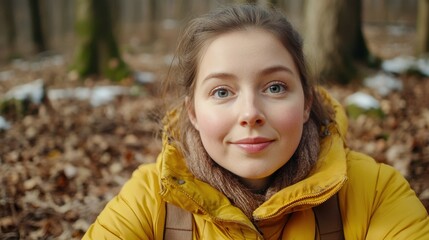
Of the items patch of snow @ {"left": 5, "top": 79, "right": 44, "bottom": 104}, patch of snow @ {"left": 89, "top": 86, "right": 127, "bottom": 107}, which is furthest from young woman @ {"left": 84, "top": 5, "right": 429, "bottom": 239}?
patch of snow @ {"left": 89, "top": 86, "right": 127, "bottom": 107}

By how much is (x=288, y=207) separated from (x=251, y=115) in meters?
0.48

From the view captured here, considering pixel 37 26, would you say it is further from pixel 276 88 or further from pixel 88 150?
pixel 276 88

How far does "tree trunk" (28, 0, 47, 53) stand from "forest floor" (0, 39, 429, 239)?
1120cm

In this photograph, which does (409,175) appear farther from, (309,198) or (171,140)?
(171,140)

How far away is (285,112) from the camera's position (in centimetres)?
201

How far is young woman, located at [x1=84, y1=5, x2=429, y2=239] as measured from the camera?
2.01 m

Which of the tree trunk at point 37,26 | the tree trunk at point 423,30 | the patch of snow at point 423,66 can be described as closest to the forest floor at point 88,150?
the patch of snow at point 423,66

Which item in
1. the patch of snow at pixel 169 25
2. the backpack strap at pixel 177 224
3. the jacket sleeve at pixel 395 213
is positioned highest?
the jacket sleeve at pixel 395 213

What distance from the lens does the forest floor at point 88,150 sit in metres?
3.45

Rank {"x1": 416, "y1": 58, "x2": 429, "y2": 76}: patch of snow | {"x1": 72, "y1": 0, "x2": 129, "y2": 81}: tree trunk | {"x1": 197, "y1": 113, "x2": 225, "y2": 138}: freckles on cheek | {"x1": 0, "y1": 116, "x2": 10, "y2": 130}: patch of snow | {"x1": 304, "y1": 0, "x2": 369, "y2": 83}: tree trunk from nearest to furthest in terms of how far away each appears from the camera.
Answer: {"x1": 197, "y1": 113, "x2": 225, "y2": 138}: freckles on cheek < {"x1": 0, "y1": 116, "x2": 10, "y2": 130}: patch of snow < {"x1": 304, "y1": 0, "x2": 369, "y2": 83}: tree trunk < {"x1": 416, "y1": 58, "x2": 429, "y2": 76}: patch of snow < {"x1": 72, "y1": 0, "x2": 129, "y2": 81}: tree trunk

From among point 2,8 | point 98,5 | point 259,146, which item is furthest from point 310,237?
point 2,8

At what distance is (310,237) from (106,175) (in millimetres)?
2795

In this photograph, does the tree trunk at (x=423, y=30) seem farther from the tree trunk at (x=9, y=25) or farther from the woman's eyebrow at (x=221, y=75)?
the tree trunk at (x=9, y=25)

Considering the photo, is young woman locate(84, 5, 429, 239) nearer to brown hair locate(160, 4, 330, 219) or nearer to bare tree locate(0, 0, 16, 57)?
brown hair locate(160, 4, 330, 219)
